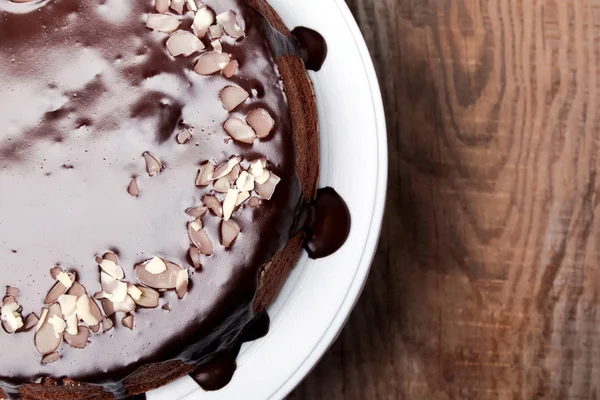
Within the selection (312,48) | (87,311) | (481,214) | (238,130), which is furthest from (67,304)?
(481,214)

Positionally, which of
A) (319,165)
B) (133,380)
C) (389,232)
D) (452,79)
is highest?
(452,79)

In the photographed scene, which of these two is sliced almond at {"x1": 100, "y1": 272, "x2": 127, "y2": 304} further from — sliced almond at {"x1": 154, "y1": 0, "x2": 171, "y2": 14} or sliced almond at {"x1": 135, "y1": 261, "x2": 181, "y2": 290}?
sliced almond at {"x1": 154, "y1": 0, "x2": 171, "y2": 14}

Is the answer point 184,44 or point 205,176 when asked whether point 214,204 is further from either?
→ point 184,44

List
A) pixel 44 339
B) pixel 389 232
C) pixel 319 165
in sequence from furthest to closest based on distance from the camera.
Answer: pixel 389 232 < pixel 319 165 < pixel 44 339

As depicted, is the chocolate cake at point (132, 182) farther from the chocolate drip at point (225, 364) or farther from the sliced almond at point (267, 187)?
the chocolate drip at point (225, 364)

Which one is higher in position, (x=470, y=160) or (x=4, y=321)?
(x=470, y=160)

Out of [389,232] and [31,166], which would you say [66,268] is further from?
[389,232]

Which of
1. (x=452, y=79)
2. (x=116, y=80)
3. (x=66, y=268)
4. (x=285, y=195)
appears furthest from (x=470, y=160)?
(x=66, y=268)
